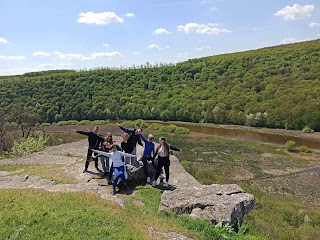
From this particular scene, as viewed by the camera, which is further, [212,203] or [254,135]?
[254,135]

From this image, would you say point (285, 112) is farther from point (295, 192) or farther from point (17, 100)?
point (17, 100)

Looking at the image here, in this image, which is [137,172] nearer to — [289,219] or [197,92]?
[289,219]

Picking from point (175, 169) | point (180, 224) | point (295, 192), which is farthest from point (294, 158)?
point (180, 224)

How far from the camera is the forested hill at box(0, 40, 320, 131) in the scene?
82000mm

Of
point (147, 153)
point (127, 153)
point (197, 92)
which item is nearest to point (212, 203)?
point (147, 153)

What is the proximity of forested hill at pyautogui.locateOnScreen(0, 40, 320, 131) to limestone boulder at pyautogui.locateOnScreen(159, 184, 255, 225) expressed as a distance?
6503 cm

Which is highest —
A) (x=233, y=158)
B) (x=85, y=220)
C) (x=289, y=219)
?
(x=85, y=220)

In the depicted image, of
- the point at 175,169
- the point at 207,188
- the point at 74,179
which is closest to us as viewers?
the point at 207,188

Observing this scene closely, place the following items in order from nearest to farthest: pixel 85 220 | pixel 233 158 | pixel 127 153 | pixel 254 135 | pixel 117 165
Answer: pixel 85 220 < pixel 117 165 < pixel 127 153 < pixel 233 158 < pixel 254 135

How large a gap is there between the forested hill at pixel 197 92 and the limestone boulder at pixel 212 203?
65.0m

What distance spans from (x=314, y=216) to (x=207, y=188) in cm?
1516

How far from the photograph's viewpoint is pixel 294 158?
170 feet

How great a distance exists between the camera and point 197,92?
353ft

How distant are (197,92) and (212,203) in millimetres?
95185
